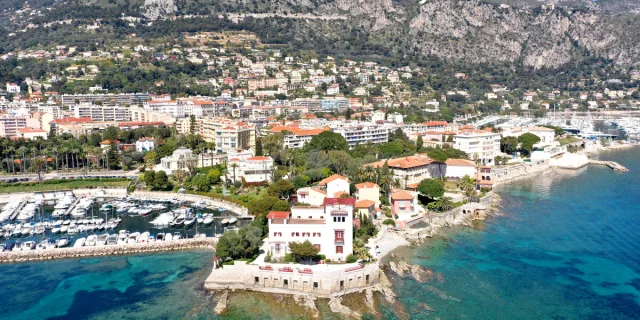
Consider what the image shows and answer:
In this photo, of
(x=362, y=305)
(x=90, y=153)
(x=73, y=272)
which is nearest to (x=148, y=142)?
(x=90, y=153)

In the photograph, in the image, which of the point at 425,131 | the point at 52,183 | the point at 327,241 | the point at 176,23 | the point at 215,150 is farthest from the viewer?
the point at 176,23

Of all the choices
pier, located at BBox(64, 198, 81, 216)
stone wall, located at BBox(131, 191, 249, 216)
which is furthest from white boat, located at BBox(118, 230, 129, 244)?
stone wall, located at BBox(131, 191, 249, 216)

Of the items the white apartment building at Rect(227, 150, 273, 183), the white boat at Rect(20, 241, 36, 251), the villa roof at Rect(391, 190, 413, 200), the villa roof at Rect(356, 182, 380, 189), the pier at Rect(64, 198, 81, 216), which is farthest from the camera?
the white apartment building at Rect(227, 150, 273, 183)

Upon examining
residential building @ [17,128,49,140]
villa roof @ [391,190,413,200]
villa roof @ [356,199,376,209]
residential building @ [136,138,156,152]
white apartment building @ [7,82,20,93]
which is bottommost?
villa roof @ [356,199,376,209]

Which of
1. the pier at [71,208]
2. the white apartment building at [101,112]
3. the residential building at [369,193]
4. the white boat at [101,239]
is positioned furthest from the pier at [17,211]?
the white apartment building at [101,112]

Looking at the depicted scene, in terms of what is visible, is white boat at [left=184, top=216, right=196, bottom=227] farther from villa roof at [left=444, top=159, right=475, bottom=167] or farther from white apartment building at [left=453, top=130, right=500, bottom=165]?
white apartment building at [left=453, top=130, right=500, bottom=165]

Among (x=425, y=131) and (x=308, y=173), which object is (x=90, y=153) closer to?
(x=308, y=173)
